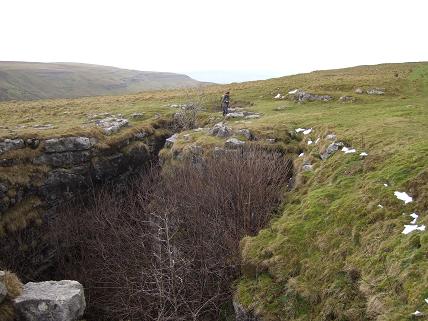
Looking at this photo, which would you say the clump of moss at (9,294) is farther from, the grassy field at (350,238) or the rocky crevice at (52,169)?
the rocky crevice at (52,169)

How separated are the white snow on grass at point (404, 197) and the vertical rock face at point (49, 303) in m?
11.9

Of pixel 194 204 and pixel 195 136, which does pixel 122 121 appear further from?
pixel 194 204

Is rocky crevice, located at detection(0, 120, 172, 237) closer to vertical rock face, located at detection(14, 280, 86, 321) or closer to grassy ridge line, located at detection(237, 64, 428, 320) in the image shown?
vertical rock face, located at detection(14, 280, 86, 321)

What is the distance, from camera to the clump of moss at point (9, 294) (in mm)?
13005

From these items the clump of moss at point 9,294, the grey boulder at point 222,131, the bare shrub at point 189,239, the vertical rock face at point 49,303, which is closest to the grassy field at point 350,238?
the bare shrub at point 189,239

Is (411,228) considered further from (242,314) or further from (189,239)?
(189,239)

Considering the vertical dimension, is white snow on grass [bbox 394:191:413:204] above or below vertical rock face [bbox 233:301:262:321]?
above

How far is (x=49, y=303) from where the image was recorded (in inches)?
540

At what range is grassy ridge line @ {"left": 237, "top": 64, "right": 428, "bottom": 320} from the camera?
Result: 1114 cm

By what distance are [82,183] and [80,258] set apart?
6104 mm

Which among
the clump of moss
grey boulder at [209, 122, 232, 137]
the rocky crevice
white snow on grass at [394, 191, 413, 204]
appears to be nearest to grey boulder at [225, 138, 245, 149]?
grey boulder at [209, 122, 232, 137]

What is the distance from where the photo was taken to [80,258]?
28.9 meters

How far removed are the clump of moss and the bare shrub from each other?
434 cm

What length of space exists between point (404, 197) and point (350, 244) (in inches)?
104
